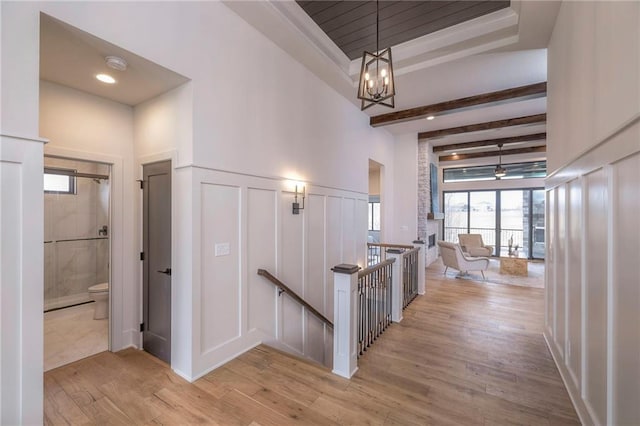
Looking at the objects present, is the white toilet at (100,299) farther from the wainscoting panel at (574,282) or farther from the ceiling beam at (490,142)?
the ceiling beam at (490,142)

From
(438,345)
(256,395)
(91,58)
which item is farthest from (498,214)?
(91,58)

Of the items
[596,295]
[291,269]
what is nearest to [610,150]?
[596,295]

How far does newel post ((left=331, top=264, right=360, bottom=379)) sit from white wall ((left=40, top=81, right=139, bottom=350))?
2291 millimetres

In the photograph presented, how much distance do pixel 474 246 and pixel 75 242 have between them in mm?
9924

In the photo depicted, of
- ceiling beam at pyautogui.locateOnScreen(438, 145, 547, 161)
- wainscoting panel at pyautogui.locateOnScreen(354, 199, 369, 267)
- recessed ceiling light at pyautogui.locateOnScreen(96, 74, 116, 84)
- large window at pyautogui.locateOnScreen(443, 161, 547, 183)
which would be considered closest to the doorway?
wainscoting panel at pyautogui.locateOnScreen(354, 199, 369, 267)

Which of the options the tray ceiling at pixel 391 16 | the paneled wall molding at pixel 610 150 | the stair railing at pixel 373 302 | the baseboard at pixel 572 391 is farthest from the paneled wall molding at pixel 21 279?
the baseboard at pixel 572 391

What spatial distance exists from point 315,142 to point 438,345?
325cm

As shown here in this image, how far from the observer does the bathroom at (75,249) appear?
12.6 ft

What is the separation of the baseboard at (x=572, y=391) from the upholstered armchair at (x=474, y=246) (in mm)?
5566

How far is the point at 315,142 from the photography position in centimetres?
423

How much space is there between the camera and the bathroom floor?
283cm

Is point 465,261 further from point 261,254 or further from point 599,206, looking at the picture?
point 261,254

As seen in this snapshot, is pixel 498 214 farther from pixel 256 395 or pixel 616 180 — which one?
pixel 256 395

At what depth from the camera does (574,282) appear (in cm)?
227
